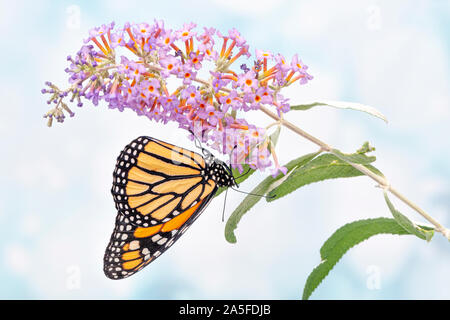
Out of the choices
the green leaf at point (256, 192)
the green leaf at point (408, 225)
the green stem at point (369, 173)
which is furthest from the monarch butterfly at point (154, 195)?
the green leaf at point (408, 225)

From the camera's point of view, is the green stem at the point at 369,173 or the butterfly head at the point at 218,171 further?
the butterfly head at the point at 218,171

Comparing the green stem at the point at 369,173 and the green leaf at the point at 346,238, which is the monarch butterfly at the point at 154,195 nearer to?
the green stem at the point at 369,173

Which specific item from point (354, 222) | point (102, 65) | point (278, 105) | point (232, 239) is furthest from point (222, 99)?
point (354, 222)

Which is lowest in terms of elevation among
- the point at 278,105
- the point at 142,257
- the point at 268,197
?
the point at 142,257

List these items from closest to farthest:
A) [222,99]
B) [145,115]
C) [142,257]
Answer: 1. [222,99]
2. [145,115]
3. [142,257]

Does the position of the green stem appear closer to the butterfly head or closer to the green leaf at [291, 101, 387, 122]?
the green leaf at [291, 101, 387, 122]

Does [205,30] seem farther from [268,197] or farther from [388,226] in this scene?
[388,226]
